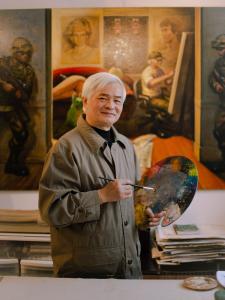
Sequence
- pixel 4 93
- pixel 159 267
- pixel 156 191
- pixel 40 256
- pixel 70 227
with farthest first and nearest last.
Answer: pixel 4 93 → pixel 40 256 → pixel 159 267 → pixel 156 191 → pixel 70 227

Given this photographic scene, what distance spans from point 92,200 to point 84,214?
52 mm

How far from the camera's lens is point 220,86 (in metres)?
1.83

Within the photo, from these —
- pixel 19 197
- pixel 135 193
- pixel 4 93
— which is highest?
pixel 4 93

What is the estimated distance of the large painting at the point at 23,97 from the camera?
186 centimetres

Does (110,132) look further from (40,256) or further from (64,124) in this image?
(40,256)

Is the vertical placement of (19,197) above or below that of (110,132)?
below

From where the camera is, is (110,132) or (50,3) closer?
(110,132)

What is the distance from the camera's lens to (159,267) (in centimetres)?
159

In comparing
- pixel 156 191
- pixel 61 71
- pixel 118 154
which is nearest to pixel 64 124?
pixel 61 71

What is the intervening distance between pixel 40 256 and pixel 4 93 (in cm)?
85

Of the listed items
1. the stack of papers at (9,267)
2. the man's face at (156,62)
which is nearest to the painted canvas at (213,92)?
the man's face at (156,62)

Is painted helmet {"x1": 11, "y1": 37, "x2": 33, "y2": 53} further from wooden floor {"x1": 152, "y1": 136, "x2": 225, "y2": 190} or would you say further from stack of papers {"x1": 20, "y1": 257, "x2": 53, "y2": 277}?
stack of papers {"x1": 20, "y1": 257, "x2": 53, "y2": 277}

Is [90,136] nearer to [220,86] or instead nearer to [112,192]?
[112,192]

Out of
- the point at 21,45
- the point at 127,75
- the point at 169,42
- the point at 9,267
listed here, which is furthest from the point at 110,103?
the point at 9,267
